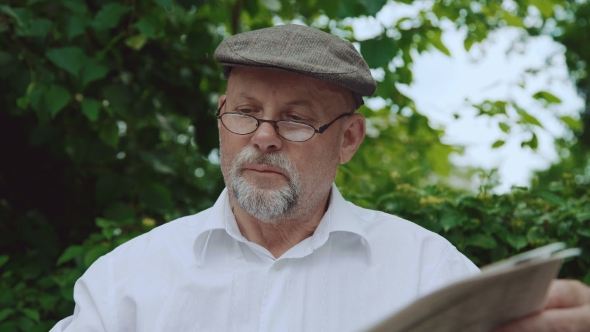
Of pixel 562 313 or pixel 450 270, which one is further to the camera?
pixel 450 270

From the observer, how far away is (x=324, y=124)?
2107 mm

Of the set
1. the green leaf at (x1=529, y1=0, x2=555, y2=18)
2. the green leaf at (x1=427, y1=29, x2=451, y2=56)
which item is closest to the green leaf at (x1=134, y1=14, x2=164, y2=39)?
the green leaf at (x1=427, y1=29, x2=451, y2=56)

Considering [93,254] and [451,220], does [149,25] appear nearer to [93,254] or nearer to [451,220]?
[93,254]

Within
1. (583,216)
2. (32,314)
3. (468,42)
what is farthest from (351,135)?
(468,42)

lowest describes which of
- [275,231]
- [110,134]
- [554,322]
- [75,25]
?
[110,134]

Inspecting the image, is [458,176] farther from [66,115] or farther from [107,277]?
[107,277]

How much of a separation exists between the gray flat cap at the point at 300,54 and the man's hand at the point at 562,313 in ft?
3.28

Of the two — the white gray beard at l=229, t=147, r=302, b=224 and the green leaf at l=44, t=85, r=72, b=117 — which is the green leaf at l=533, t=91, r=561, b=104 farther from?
the green leaf at l=44, t=85, r=72, b=117

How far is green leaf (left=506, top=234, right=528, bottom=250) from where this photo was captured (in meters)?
2.49

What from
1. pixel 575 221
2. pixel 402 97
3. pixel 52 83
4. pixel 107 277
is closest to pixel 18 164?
pixel 52 83

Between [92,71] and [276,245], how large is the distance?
1.50 m

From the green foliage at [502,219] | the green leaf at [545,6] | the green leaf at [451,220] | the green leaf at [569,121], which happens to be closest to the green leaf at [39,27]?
the green foliage at [502,219]

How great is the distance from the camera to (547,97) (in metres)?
3.14

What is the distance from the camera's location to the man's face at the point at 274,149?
2.01 m
